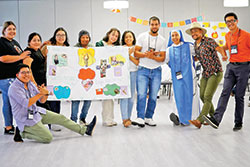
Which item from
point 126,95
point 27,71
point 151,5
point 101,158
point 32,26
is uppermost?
point 151,5

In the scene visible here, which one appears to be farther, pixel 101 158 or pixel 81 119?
pixel 81 119

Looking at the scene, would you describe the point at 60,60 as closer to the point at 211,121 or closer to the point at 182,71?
the point at 182,71

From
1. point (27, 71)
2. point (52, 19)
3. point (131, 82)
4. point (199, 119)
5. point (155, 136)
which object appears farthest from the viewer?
point (52, 19)

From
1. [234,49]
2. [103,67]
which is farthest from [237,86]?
[103,67]

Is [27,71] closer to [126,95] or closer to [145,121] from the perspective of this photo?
[126,95]

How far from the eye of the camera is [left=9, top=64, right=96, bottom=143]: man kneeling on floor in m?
3.38

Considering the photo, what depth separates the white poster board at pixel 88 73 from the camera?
4.16 meters

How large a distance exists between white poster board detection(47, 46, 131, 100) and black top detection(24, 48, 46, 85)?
0.35ft

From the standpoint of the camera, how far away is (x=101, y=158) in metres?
2.93

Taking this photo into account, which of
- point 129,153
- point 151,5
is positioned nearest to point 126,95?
point 129,153

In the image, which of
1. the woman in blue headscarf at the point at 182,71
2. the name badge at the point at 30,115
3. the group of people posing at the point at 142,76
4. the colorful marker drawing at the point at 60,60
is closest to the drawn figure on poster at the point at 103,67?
the group of people posing at the point at 142,76

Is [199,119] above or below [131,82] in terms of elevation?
below

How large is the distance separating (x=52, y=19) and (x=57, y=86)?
6473 mm

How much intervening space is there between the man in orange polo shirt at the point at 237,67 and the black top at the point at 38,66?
6.73ft
